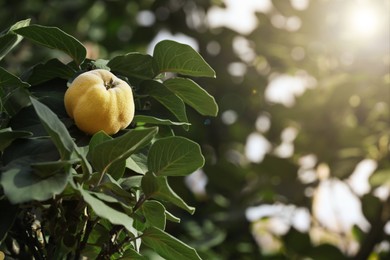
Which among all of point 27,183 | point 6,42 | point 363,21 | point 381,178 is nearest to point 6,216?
point 27,183

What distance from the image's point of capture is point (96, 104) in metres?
0.59

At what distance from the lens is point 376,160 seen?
1.80m

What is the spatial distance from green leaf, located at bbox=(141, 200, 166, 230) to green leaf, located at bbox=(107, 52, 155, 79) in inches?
5.7

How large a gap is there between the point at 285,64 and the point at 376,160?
44 cm

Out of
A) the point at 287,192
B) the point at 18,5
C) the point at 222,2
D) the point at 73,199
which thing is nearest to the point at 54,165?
the point at 73,199

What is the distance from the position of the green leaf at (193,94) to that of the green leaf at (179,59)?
0.04 feet

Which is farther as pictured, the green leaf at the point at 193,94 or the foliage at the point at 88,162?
the green leaf at the point at 193,94

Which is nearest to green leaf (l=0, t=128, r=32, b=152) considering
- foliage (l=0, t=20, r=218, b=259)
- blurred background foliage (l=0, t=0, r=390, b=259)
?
foliage (l=0, t=20, r=218, b=259)

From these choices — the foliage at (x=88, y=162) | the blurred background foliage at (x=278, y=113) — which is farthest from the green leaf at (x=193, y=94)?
the blurred background foliage at (x=278, y=113)

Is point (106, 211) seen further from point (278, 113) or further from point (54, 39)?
point (278, 113)

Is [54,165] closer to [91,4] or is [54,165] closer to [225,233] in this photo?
[225,233]

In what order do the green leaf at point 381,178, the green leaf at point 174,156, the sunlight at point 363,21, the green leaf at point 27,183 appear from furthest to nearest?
the sunlight at point 363,21, the green leaf at point 381,178, the green leaf at point 174,156, the green leaf at point 27,183

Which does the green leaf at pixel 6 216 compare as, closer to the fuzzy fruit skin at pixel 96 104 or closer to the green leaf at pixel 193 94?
the fuzzy fruit skin at pixel 96 104

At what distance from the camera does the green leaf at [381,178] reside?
1650 millimetres
